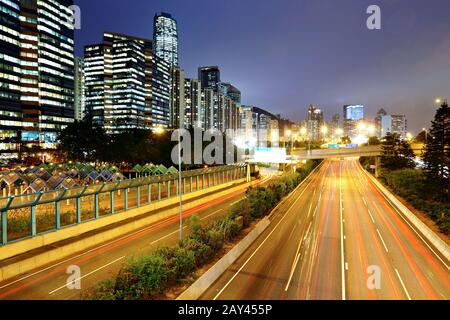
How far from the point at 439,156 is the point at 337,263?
30302 millimetres

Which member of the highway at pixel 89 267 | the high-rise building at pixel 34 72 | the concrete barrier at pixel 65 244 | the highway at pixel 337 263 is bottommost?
the highway at pixel 337 263

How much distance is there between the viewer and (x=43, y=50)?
393 ft

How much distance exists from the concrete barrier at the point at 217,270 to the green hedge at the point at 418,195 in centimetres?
1543

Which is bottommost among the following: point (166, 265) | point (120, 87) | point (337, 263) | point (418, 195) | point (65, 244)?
point (337, 263)

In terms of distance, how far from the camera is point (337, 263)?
1905 centimetres

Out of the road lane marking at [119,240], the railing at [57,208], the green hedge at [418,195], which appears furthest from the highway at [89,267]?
the green hedge at [418,195]

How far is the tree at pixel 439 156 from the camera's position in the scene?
131 ft

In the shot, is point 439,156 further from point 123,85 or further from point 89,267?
point 123,85

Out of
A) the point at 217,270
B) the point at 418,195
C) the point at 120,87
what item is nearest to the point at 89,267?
the point at 217,270

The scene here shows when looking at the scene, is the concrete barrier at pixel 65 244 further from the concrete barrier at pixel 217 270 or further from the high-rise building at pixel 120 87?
the high-rise building at pixel 120 87

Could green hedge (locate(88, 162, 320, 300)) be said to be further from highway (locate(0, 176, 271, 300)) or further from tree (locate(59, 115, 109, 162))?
tree (locate(59, 115, 109, 162))

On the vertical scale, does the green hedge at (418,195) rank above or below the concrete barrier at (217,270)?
above

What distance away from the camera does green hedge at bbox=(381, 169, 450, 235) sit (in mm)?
27916
